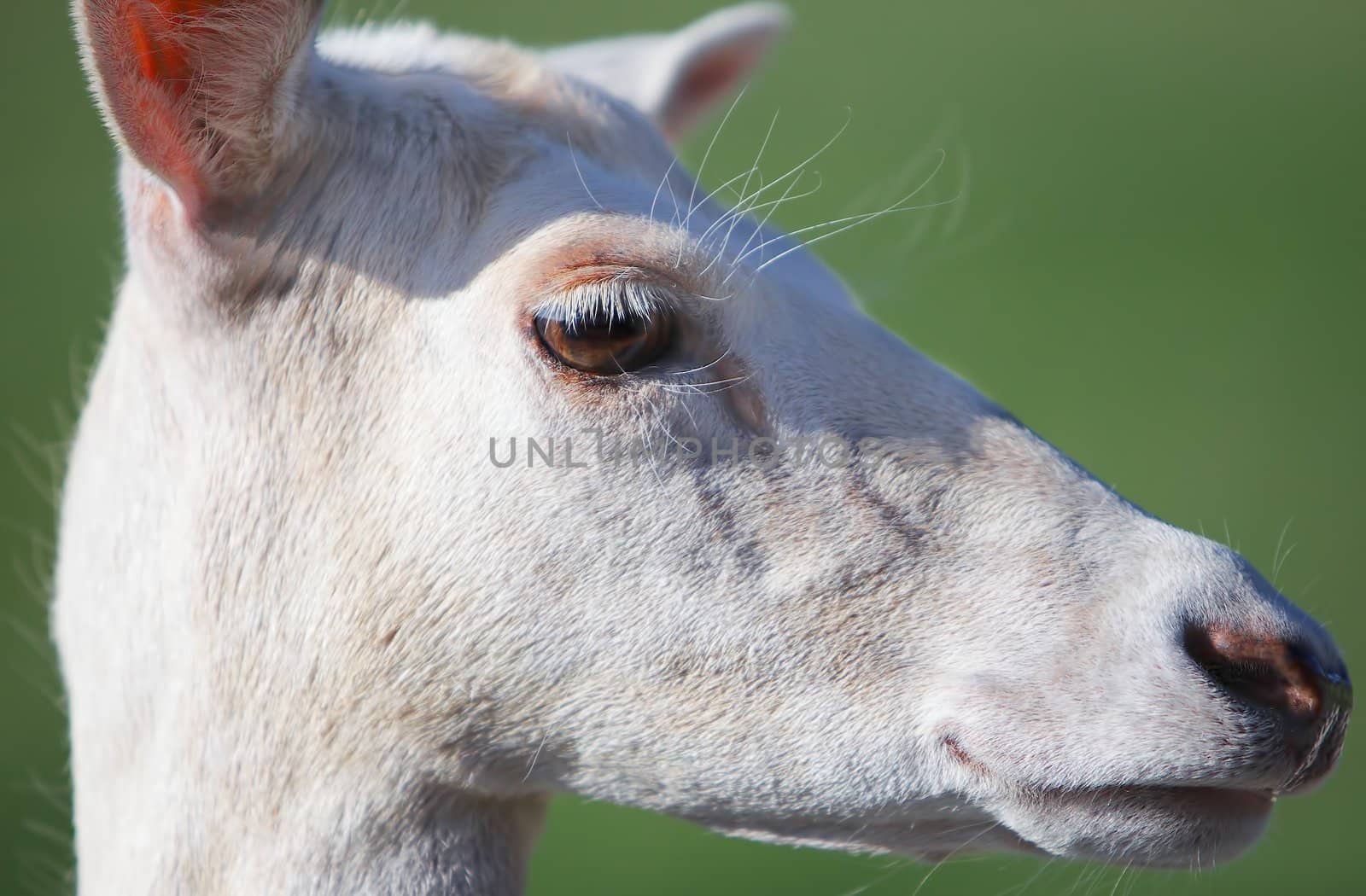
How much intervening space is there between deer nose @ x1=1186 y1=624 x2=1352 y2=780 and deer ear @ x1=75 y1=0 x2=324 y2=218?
1810 mm

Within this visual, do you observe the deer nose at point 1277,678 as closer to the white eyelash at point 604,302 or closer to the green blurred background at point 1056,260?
the white eyelash at point 604,302

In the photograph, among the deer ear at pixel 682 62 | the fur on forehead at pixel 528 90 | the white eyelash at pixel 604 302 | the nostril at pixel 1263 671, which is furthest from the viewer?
the deer ear at pixel 682 62

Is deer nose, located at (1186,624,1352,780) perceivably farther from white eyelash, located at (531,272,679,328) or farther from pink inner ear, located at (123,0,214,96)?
pink inner ear, located at (123,0,214,96)

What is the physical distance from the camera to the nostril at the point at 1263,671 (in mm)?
2219

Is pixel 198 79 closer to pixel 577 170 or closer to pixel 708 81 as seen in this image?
pixel 577 170

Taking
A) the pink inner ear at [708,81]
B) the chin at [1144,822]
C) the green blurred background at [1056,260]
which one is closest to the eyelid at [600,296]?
the chin at [1144,822]

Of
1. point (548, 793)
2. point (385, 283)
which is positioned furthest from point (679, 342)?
point (548, 793)

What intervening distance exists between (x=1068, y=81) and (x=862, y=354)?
1475cm

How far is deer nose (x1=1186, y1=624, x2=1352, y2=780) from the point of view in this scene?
7.29 feet

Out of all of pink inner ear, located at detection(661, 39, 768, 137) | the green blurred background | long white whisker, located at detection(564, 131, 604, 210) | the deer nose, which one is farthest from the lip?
the green blurred background

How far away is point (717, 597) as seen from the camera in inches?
92.7

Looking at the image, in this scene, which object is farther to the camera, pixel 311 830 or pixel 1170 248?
pixel 1170 248

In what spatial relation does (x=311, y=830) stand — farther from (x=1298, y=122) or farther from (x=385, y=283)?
(x=1298, y=122)

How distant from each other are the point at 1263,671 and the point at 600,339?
123 cm
